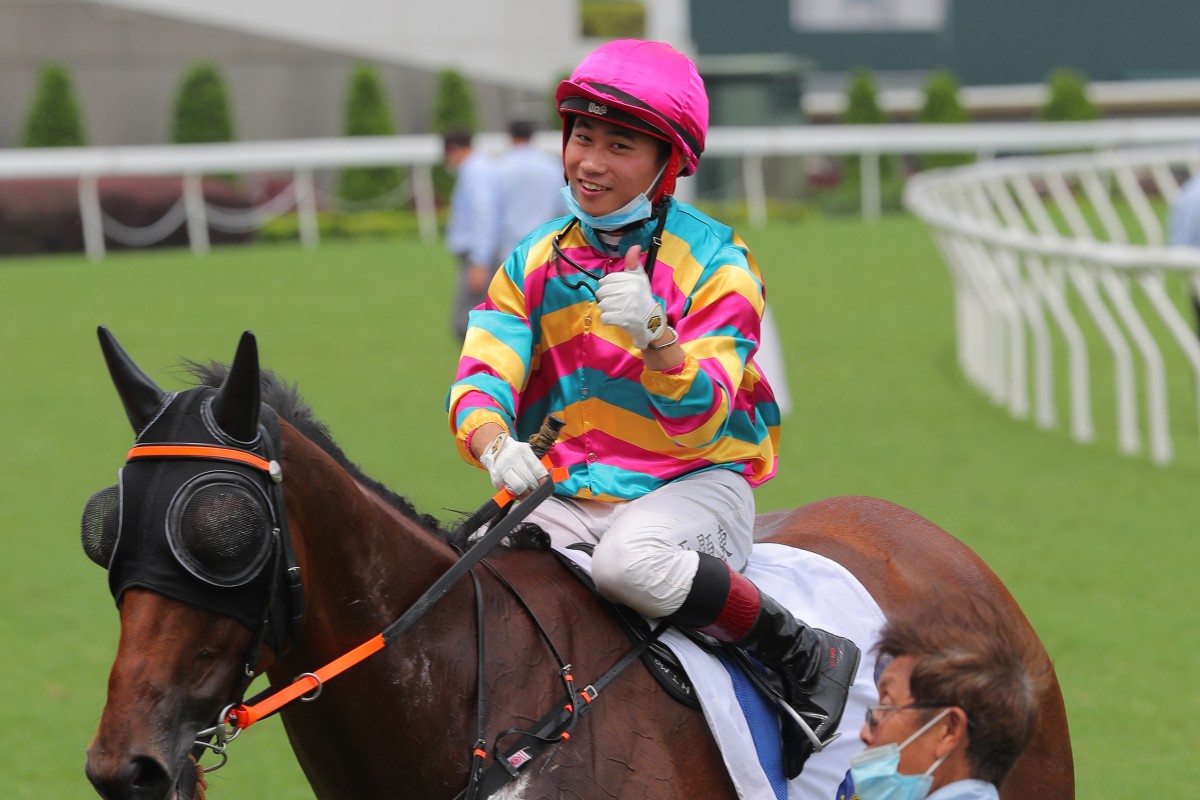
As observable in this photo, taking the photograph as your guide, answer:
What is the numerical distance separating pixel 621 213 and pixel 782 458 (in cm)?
626

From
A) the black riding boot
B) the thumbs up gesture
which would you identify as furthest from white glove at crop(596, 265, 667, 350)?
the black riding boot

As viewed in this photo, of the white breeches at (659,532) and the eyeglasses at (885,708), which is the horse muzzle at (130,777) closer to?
the white breeches at (659,532)

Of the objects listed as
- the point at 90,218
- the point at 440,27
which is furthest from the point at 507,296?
the point at 440,27

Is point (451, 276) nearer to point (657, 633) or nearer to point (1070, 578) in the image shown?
point (1070, 578)

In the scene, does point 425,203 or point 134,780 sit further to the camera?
point 425,203

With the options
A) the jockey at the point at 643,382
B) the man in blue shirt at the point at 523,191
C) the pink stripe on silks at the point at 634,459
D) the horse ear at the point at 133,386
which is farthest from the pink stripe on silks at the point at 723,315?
the man in blue shirt at the point at 523,191

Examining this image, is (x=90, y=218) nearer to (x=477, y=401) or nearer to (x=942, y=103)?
(x=942, y=103)

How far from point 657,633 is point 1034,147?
69.6ft

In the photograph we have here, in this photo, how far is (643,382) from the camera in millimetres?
2637

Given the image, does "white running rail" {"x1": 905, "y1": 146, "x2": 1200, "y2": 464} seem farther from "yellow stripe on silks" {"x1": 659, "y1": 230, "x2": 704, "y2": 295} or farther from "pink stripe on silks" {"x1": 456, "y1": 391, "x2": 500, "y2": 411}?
"pink stripe on silks" {"x1": 456, "y1": 391, "x2": 500, "y2": 411}

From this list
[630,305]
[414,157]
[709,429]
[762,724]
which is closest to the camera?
[630,305]

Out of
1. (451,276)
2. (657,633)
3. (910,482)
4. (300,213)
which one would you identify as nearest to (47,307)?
(451,276)

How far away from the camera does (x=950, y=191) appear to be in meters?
14.0

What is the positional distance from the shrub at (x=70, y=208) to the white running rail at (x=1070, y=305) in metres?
10.6
